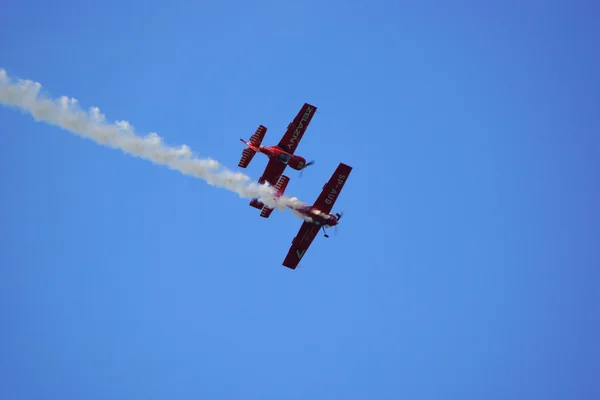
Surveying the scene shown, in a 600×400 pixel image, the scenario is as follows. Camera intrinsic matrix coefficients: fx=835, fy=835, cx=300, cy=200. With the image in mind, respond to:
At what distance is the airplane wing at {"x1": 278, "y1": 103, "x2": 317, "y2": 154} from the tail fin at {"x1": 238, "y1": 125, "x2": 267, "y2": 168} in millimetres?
1306

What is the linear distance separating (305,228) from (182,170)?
7625mm

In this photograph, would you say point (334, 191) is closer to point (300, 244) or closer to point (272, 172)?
point (300, 244)

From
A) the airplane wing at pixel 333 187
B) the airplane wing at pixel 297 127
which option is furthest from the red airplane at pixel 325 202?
the airplane wing at pixel 297 127

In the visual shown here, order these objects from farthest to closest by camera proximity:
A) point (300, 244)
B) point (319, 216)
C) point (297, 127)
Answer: point (297, 127) < point (300, 244) < point (319, 216)

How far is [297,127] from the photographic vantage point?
46.8m

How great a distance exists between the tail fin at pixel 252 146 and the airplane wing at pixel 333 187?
527 centimetres

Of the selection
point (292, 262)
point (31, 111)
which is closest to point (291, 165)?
point (292, 262)

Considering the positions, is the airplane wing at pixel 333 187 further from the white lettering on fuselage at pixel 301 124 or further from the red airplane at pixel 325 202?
the white lettering on fuselage at pixel 301 124

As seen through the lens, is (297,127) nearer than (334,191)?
No

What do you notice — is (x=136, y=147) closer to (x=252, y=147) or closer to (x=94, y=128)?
(x=94, y=128)

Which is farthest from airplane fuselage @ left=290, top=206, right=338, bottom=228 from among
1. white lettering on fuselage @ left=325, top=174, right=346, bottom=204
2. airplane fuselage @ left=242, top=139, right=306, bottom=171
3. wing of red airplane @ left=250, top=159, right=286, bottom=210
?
wing of red airplane @ left=250, top=159, right=286, bottom=210

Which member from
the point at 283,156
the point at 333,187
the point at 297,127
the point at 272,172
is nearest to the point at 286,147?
the point at 283,156

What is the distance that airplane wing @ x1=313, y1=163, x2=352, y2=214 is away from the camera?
43.5 m

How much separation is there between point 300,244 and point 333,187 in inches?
174
